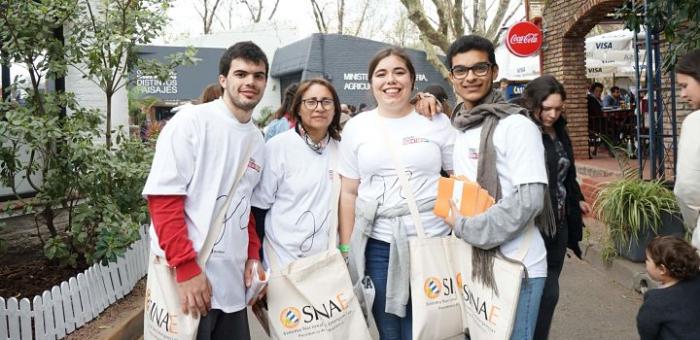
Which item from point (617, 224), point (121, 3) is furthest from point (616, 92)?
point (121, 3)

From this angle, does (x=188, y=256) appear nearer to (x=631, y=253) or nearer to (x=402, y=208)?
(x=402, y=208)

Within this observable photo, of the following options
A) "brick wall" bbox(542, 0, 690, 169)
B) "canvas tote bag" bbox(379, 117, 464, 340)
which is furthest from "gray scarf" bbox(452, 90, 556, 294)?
"brick wall" bbox(542, 0, 690, 169)

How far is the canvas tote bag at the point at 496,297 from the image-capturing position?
249 centimetres

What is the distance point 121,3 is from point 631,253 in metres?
5.58

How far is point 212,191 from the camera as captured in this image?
8.64 ft

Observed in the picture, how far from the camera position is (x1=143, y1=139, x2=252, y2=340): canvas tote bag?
8.48 feet

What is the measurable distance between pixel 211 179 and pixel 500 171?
4.03ft

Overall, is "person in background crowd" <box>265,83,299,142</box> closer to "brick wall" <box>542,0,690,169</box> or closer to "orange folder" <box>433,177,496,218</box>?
"orange folder" <box>433,177,496,218</box>

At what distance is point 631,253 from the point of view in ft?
20.9

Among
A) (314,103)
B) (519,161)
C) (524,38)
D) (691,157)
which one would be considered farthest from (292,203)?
(524,38)

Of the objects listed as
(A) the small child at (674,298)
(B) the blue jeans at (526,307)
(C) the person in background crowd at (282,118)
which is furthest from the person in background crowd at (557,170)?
(C) the person in background crowd at (282,118)

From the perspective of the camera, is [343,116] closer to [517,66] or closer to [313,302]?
[313,302]

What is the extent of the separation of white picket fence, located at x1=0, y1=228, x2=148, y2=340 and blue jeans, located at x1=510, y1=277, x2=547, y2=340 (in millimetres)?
3360
